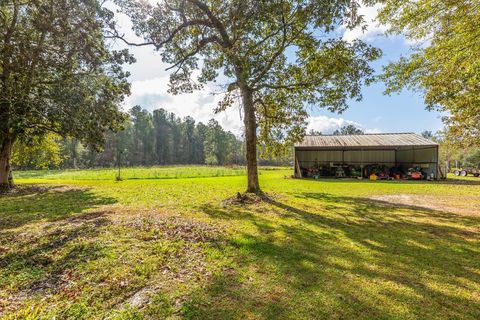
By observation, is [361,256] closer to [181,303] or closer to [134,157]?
[181,303]

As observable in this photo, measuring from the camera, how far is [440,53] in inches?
248

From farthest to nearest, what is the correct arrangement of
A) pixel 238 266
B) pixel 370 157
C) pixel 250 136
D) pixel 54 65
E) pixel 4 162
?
pixel 370 157, pixel 4 162, pixel 250 136, pixel 54 65, pixel 238 266

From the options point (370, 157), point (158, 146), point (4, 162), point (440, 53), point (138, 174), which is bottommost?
point (138, 174)

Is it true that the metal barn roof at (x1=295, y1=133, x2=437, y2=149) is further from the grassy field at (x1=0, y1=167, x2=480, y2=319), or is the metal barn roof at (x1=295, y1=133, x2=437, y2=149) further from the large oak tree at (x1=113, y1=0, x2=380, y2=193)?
the grassy field at (x1=0, y1=167, x2=480, y2=319)

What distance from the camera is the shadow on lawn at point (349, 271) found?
304cm

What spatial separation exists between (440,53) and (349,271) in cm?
Result: 607

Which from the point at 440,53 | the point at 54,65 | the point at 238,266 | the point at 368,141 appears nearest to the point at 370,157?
the point at 368,141

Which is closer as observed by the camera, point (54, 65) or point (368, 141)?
point (54, 65)

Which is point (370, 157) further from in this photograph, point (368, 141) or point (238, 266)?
point (238, 266)

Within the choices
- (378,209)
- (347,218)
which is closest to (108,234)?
(347,218)

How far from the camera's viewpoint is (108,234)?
18.6 ft

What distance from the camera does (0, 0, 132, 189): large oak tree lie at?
8594 mm

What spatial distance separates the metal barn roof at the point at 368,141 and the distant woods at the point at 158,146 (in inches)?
1258

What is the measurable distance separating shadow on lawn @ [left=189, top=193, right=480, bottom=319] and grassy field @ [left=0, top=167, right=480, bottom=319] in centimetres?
2
